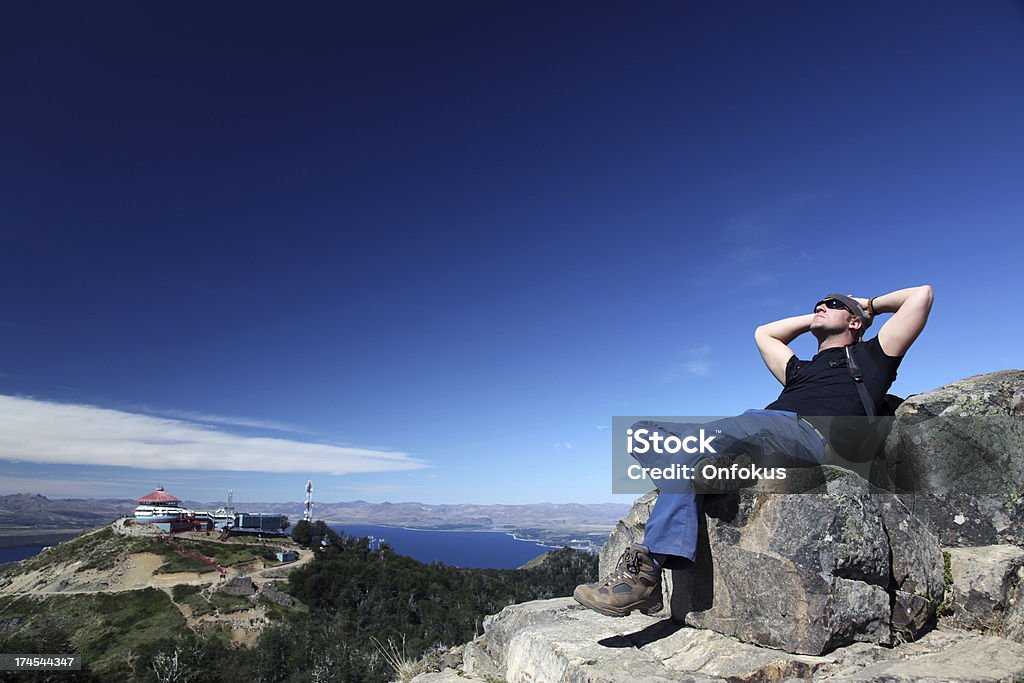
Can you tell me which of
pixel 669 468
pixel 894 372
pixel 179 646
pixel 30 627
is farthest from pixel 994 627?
pixel 30 627

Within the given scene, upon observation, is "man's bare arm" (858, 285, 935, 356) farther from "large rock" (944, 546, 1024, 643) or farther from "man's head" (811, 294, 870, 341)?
"large rock" (944, 546, 1024, 643)

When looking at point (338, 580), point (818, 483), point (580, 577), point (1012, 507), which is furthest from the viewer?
point (580, 577)

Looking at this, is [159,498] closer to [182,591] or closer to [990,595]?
[182,591]

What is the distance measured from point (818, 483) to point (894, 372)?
4.23ft

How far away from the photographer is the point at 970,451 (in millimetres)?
4910

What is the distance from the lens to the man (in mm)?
→ 4094

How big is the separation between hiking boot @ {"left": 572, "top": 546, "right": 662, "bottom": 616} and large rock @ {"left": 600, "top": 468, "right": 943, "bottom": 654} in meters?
0.62

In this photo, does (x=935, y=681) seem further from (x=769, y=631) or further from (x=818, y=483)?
(x=818, y=483)

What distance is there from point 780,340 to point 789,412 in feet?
4.18

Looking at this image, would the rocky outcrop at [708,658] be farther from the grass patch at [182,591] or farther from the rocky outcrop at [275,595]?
the rocky outcrop at [275,595]

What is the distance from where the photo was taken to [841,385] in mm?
4750

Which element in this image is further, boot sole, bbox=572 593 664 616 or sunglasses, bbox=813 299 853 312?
sunglasses, bbox=813 299 853 312

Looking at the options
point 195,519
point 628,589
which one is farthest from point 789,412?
point 195,519

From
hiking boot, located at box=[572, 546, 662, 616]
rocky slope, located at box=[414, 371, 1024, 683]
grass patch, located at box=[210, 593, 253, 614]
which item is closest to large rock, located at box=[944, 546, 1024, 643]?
rocky slope, located at box=[414, 371, 1024, 683]
